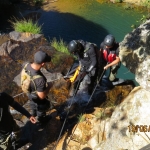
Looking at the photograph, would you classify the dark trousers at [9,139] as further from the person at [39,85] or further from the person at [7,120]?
the person at [39,85]

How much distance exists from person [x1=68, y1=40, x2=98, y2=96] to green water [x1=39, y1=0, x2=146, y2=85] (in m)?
6.10

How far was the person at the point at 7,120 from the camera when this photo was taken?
3.79 m

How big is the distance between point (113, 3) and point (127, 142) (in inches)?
484

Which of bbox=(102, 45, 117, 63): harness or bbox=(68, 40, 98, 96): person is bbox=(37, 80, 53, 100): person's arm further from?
bbox=(102, 45, 117, 63): harness

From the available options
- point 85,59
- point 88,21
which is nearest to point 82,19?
point 88,21

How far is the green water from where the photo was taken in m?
12.4

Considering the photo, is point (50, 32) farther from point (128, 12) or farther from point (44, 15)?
point (128, 12)

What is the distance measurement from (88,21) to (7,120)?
1048cm

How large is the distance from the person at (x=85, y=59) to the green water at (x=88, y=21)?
6102 mm

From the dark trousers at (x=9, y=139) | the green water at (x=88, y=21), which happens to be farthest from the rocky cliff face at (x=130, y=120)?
the green water at (x=88, y=21)

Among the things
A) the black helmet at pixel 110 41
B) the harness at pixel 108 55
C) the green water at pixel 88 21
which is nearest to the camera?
the black helmet at pixel 110 41

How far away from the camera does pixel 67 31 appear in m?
12.8
